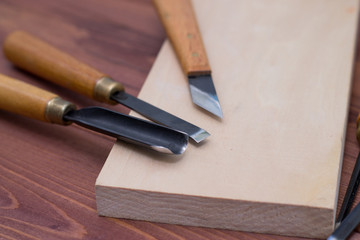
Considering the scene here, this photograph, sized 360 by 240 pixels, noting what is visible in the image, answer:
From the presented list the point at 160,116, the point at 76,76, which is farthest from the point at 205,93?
the point at 76,76

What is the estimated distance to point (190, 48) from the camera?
869 millimetres

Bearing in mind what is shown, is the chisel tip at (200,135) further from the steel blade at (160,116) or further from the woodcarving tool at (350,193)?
the woodcarving tool at (350,193)

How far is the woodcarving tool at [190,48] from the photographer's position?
77cm

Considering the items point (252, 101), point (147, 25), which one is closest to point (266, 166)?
point (252, 101)

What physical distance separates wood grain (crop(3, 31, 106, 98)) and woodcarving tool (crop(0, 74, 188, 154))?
0.20 ft

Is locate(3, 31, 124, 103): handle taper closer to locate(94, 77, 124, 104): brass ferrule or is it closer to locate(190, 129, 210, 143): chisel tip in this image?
locate(94, 77, 124, 104): brass ferrule

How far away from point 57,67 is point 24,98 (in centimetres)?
9

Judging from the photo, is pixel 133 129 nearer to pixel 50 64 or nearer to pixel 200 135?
pixel 200 135

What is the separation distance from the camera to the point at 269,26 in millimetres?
968

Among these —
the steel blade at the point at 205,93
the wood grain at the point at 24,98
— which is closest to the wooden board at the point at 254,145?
the steel blade at the point at 205,93

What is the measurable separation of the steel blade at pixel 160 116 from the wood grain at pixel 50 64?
0.05 m

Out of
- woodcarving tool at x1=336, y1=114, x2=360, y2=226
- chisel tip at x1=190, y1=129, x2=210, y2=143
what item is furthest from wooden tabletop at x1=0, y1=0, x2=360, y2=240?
chisel tip at x1=190, y1=129, x2=210, y2=143

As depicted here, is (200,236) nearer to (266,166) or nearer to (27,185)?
(266,166)

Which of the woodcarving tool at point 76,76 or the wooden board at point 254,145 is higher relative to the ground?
the woodcarving tool at point 76,76
